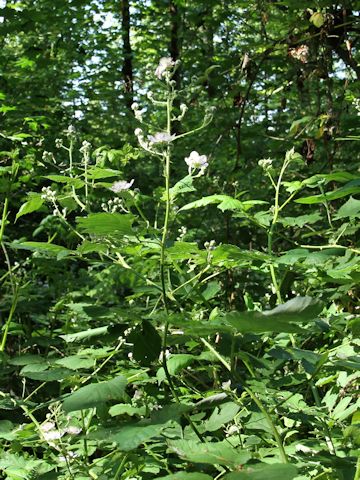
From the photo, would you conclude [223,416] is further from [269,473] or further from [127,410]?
[127,410]

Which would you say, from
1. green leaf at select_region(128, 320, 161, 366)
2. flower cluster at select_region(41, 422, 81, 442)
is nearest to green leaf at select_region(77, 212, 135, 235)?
green leaf at select_region(128, 320, 161, 366)

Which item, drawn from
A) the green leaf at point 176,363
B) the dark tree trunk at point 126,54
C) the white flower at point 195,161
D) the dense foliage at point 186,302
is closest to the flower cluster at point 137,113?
the dense foliage at point 186,302

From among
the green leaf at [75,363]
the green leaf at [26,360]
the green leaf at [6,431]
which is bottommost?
the green leaf at [6,431]

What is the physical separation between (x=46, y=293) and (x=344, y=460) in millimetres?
3121

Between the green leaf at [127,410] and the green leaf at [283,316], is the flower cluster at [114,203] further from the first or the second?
the green leaf at [283,316]

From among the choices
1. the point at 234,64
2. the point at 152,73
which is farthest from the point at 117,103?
the point at 152,73

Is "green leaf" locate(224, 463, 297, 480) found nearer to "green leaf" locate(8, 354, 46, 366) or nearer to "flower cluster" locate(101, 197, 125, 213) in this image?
"green leaf" locate(8, 354, 46, 366)

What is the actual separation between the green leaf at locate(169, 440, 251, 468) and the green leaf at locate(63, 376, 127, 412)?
0.11 m

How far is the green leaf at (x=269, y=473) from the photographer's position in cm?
74

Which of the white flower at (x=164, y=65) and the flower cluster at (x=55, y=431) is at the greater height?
the white flower at (x=164, y=65)

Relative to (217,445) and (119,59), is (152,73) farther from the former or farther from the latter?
(119,59)

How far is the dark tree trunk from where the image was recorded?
7.67 metres

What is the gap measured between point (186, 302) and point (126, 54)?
6253 mm

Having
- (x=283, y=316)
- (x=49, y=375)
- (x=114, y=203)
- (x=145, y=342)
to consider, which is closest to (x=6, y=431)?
A: (x=49, y=375)
